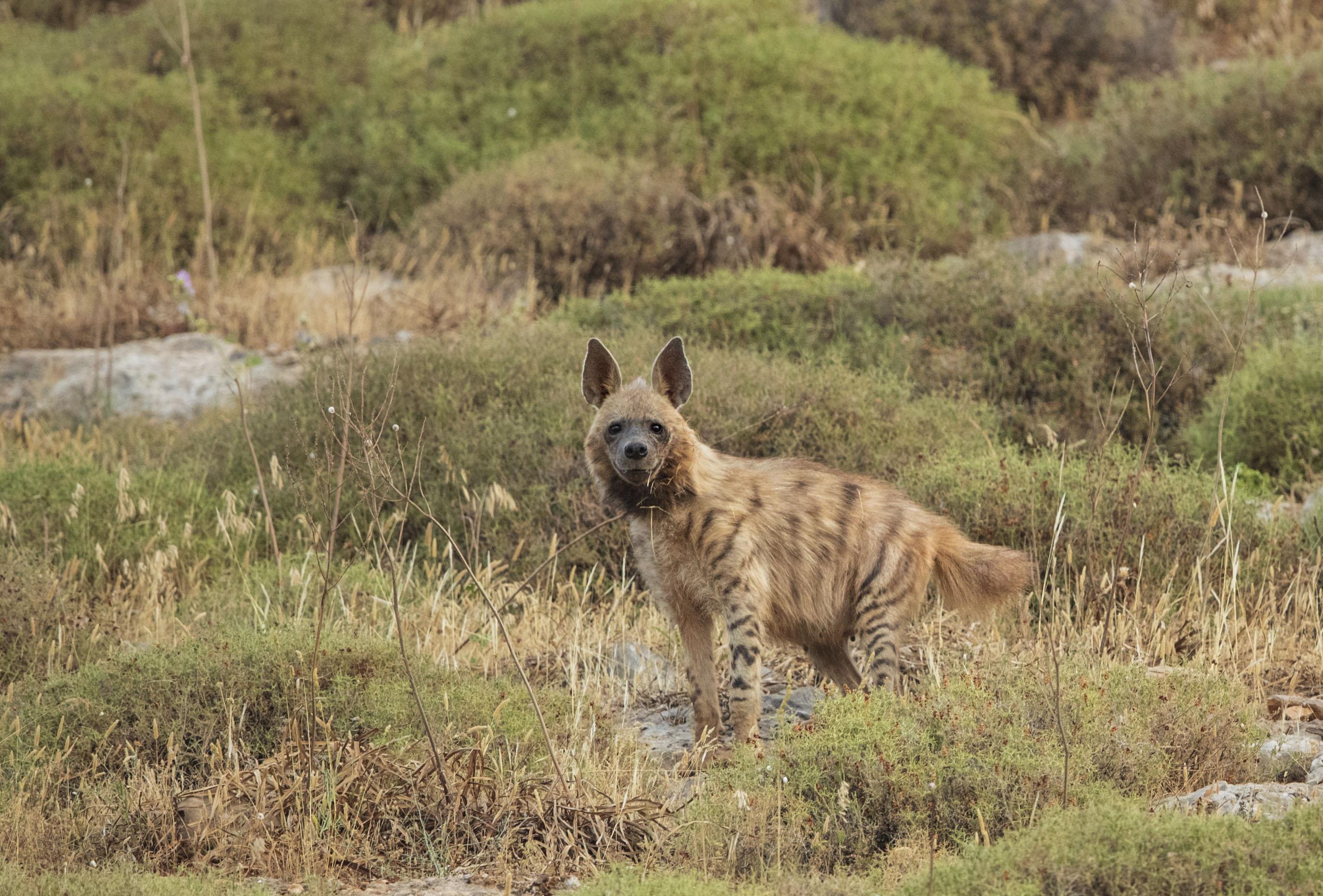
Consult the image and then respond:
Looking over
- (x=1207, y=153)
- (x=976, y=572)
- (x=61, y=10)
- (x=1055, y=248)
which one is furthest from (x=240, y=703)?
(x=61, y=10)

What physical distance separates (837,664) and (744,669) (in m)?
0.85

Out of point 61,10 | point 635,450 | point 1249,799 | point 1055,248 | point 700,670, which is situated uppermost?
point 61,10

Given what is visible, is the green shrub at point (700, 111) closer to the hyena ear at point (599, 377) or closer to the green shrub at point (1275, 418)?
the green shrub at point (1275, 418)

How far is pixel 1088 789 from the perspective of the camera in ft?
16.3

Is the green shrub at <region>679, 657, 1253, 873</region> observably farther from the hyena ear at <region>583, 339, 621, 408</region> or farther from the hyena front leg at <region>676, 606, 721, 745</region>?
the hyena ear at <region>583, 339, 621, 408</region>

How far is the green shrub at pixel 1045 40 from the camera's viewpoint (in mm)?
20062

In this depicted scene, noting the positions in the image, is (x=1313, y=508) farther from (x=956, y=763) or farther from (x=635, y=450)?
(x=635, y=450)

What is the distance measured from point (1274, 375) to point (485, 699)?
19.8 feet

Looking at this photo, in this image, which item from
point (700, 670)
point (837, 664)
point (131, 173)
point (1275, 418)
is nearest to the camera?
point (700, 670)

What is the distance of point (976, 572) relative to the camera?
6.43 metres

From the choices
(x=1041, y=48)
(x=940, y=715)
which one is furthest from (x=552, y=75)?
(x=940, y=715)

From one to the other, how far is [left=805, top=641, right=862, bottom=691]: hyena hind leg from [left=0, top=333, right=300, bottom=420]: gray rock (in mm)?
6433

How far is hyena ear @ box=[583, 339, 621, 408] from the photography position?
6.07m

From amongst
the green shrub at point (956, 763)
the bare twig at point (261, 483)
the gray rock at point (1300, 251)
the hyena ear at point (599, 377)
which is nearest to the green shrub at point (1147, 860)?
the green shrub at point (956, 763)
